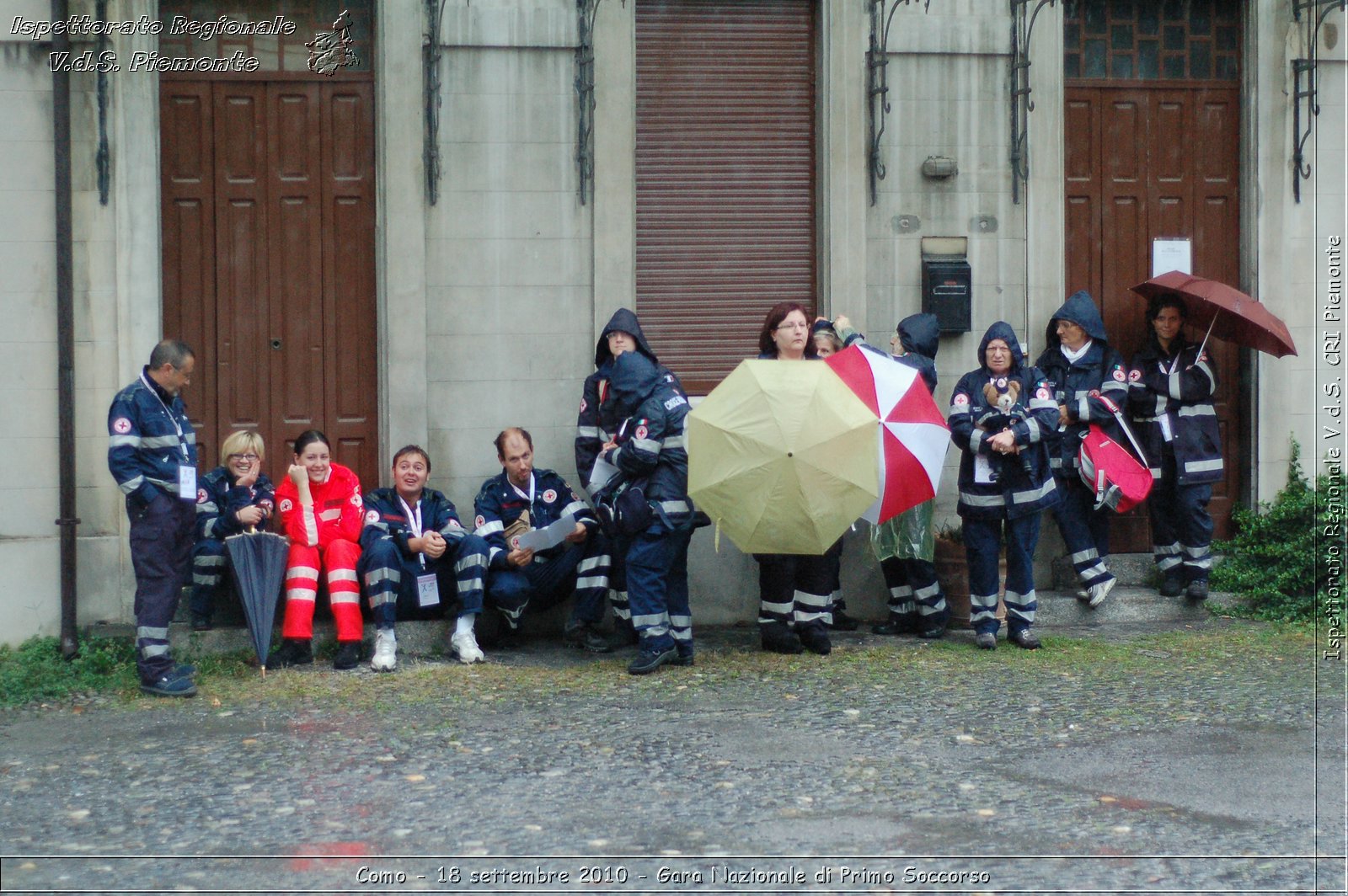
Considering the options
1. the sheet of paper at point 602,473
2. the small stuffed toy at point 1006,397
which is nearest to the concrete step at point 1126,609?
the small stuffed toy at point 1006,397

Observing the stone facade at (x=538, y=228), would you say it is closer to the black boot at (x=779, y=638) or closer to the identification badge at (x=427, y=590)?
the identification badge at (x=427, y=590)

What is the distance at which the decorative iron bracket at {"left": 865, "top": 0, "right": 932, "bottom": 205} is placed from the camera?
10.2 metres

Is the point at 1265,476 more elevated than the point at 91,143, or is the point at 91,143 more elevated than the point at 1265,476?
the point at 91,143

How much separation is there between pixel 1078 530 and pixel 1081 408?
2.62ft

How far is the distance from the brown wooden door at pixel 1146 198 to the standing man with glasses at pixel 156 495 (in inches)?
239

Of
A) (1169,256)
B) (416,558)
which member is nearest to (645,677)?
(416,558)

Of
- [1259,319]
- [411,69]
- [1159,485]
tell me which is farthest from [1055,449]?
[411,69]

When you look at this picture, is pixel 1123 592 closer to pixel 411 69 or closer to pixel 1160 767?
pixel 1160 767

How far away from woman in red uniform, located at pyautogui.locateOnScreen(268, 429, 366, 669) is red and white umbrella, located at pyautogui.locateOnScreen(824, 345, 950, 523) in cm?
297

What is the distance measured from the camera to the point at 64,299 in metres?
9.31

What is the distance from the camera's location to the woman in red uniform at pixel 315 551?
880 centimetres

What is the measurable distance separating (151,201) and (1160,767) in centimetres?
676

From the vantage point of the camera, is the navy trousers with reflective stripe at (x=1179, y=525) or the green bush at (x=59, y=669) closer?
the green bush at (x=59, y=669)

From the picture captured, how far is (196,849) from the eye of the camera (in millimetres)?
5727
